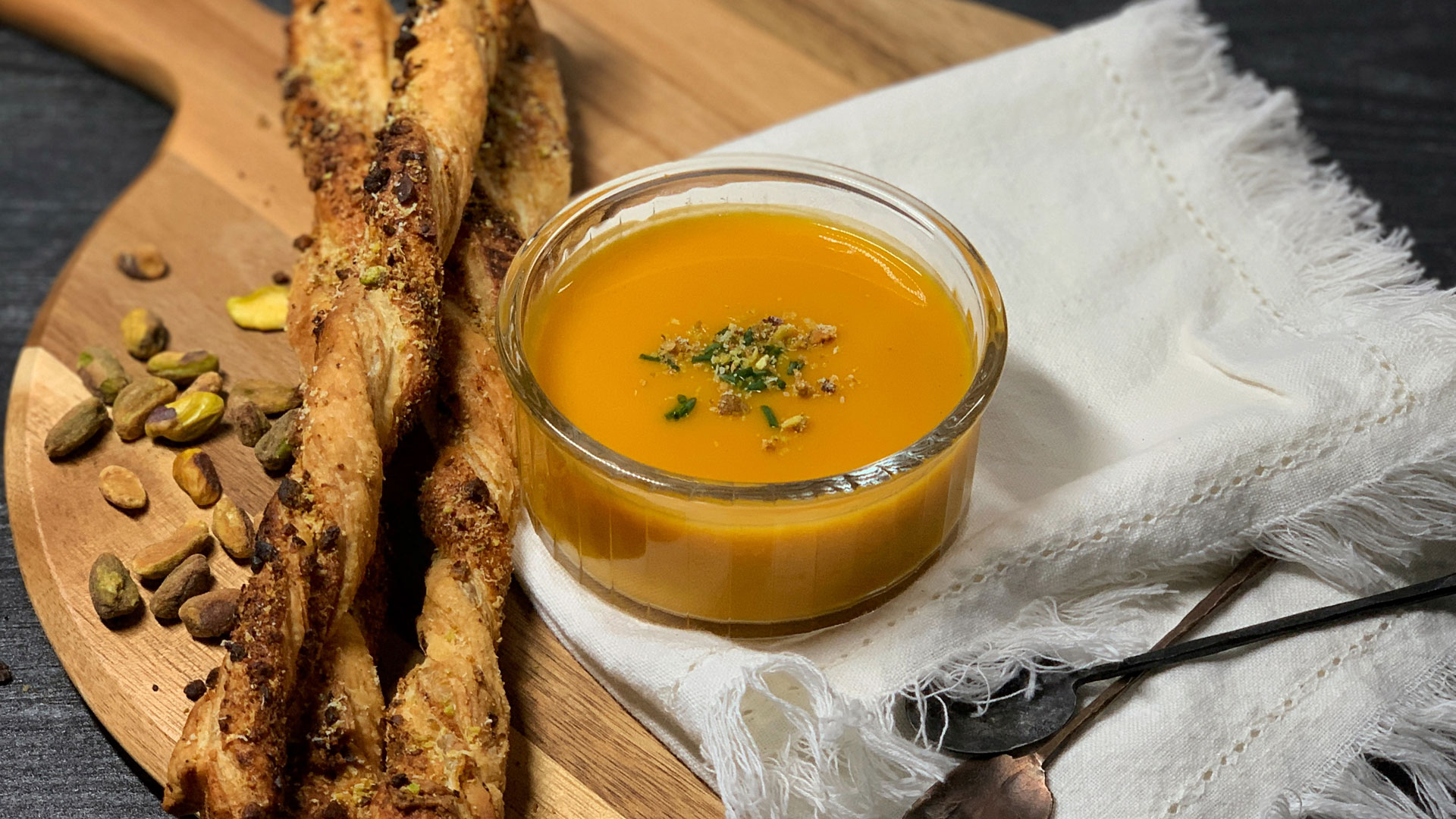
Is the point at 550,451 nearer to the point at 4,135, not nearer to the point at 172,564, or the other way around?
the point at 172,564

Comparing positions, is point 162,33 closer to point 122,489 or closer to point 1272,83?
point 122,489

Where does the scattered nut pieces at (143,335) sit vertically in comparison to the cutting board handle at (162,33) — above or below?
below

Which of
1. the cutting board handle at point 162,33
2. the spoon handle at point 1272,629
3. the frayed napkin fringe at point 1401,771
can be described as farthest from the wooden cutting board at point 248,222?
the frayed napkin fringe at point 1401,771

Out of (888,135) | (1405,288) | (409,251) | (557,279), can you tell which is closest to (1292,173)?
(1405,288)

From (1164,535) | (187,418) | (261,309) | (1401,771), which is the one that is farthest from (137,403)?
(1401,771)

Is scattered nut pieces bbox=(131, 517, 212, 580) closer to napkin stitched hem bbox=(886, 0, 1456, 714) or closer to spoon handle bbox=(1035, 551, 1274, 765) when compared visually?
napkin stitched hem bbox=(886, 0, 1456, 714)

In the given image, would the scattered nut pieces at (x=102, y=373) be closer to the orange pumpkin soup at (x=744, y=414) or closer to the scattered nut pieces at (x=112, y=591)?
the scattered nut pieces at (x=112, y=591)
